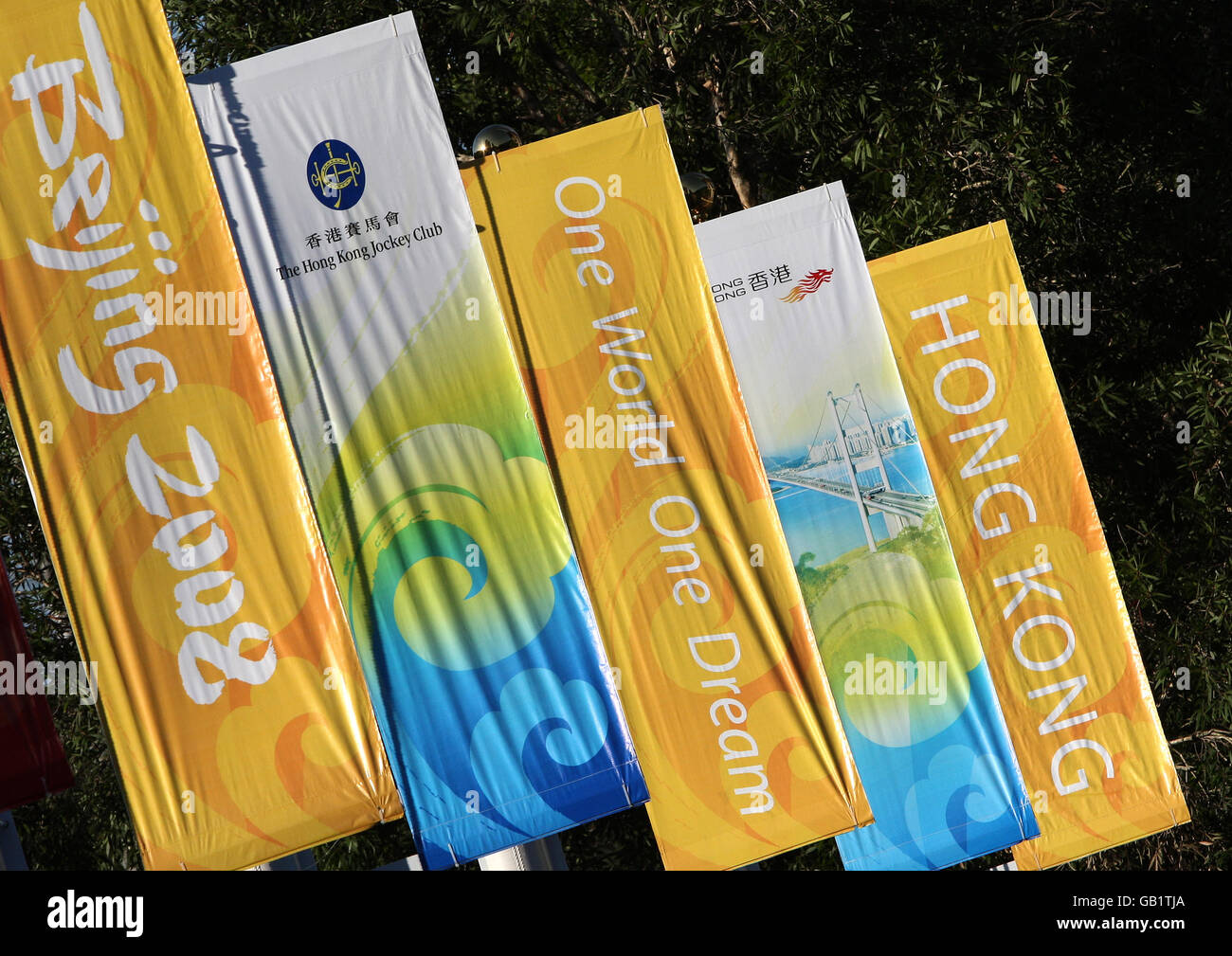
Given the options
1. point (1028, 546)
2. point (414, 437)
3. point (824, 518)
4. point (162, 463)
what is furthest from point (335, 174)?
point (1028, 546)

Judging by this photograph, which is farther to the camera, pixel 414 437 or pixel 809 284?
pixel 809 284

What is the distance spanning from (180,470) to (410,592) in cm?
151

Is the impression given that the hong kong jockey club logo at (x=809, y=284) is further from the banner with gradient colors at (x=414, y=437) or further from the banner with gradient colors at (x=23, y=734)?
the banner with gradient colors at (x=23, y=734)

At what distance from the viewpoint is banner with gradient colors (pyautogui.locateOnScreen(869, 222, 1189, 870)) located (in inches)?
386

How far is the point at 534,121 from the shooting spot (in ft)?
48.3

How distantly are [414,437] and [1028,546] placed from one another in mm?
4918

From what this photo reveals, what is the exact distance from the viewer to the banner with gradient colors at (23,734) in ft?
24.3

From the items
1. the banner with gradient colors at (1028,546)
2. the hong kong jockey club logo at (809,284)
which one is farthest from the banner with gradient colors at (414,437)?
the banner with gradient colors at (1028,546)

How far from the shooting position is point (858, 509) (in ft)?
32.2

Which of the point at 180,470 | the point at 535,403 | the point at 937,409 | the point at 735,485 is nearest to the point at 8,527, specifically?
the point at 180,470

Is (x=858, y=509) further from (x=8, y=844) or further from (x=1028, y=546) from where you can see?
(x=8, y=844)

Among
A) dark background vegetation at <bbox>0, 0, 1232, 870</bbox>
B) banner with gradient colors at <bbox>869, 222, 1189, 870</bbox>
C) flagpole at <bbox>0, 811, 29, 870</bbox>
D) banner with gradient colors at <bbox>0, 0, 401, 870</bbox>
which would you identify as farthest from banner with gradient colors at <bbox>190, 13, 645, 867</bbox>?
dark background vegetation at <bbox>0, 0, 1232, 870</bbox>
